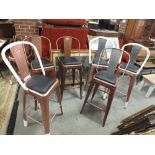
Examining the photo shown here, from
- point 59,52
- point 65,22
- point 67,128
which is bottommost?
point 67,128

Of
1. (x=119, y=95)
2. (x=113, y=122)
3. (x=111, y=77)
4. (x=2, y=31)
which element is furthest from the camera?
(x=2, y=31)

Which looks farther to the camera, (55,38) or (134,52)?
(55,38)

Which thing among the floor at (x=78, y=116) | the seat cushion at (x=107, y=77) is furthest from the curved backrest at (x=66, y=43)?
the seat cushion at (x=107, y=77)

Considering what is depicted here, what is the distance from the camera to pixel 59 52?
2.76 meters

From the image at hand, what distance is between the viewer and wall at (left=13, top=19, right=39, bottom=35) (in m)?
2.83

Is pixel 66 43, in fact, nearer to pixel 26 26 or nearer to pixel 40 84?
pixel 26 26

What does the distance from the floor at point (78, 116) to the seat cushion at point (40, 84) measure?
73 centimetres

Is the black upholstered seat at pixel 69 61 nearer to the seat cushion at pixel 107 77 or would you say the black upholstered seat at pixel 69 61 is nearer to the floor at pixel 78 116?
the seat cushion at pixel 107 77

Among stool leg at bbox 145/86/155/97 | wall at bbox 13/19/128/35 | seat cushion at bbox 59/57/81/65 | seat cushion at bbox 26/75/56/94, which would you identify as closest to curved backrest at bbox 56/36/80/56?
seat cushion at bbox 59/57/81/65

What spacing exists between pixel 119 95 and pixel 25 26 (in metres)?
2.26

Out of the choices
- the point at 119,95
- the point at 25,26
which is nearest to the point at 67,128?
the point at 119,95

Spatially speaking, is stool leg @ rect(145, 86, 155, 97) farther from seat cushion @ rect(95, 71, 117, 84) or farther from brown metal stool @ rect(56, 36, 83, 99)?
brown metal stool @ rect(56, 36, 83, 99)
